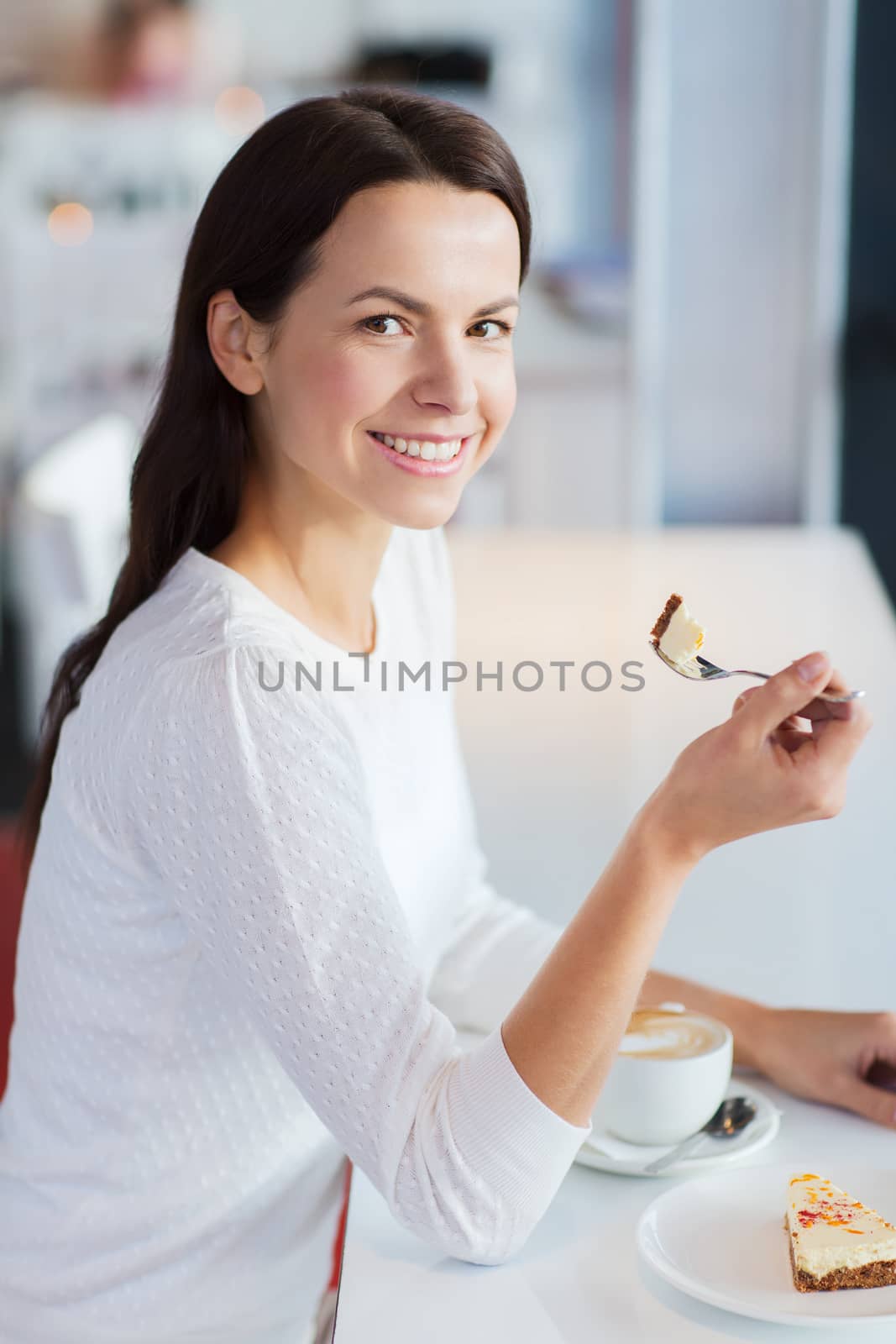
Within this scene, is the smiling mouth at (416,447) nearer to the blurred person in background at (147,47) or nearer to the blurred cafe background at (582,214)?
the blurred cafe background at (582,214)

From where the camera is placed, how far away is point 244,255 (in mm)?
925

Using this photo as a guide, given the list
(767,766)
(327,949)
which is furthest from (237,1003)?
(767,766)

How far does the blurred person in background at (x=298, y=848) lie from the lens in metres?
0.78

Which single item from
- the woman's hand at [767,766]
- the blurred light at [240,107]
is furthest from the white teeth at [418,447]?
the blurred light at [240,107]

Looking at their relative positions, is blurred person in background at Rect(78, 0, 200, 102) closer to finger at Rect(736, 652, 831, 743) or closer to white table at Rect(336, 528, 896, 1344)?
white table at Rect(336, 528, 896, 1344)

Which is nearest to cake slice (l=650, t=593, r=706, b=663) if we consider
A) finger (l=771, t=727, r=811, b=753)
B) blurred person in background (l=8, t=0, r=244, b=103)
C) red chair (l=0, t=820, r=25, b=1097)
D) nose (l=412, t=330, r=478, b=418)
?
finger (l=771, t=727, r=811, b=753)

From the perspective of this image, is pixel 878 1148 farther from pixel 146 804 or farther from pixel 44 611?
pixel 44 611

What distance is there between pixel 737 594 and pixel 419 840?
37.1 inches

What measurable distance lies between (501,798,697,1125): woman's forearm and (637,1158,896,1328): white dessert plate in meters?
0.07

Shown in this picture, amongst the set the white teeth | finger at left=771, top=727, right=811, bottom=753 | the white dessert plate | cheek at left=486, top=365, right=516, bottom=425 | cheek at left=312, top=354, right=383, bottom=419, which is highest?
cheek at left=312, top=354, right=383, bottom=419

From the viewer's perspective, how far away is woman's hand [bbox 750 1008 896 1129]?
881 millimetres

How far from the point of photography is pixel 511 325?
0.95 meters

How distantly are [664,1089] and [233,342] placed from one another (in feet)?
1.71

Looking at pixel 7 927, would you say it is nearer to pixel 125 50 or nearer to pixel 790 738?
pixel 790 738
